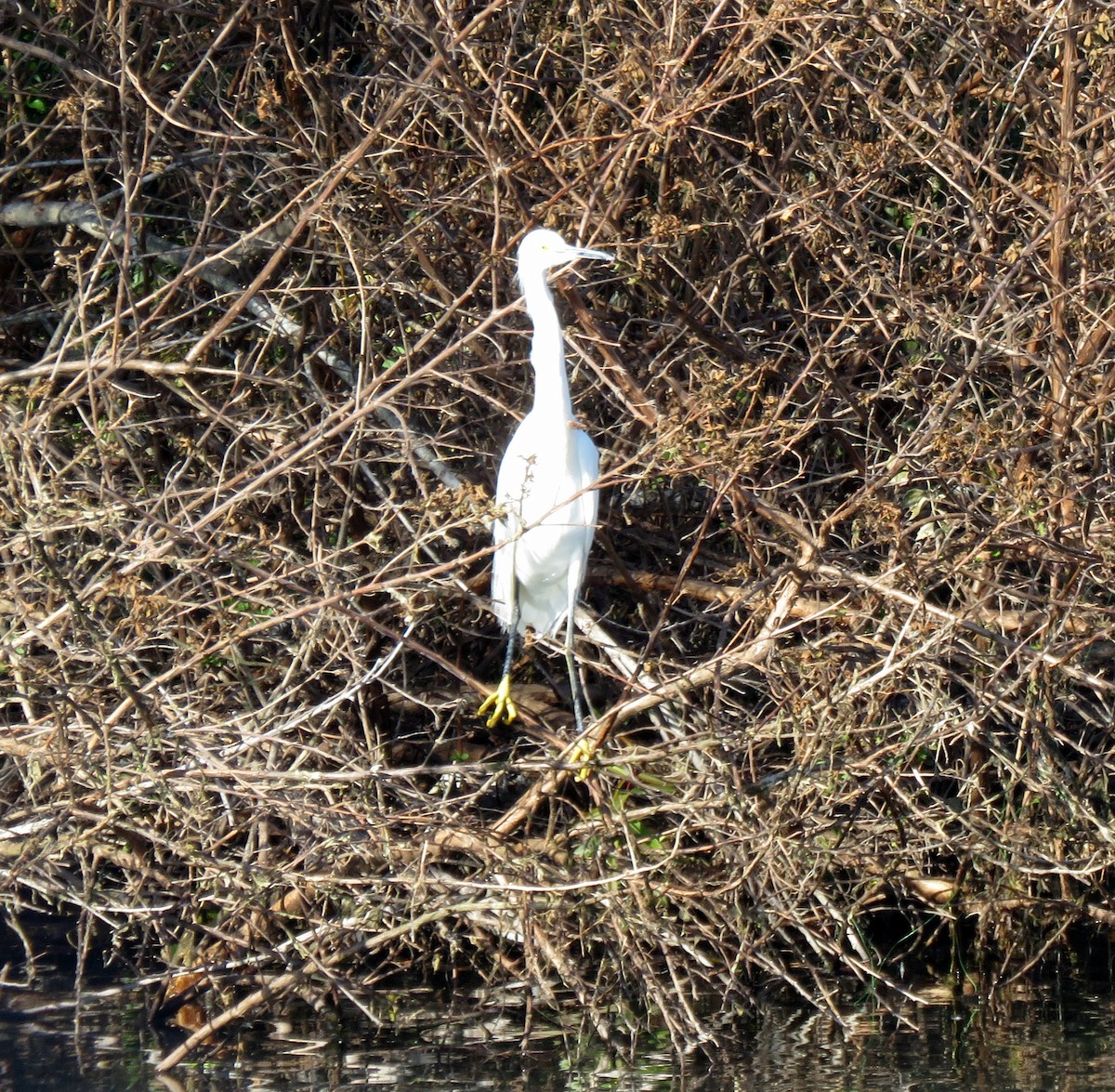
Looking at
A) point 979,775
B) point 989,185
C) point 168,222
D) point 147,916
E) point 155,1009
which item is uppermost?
point 989,185

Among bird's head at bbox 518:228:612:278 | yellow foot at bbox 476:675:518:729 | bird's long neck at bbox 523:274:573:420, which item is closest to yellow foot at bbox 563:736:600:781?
yellow foot at bbox 476:675:518:729

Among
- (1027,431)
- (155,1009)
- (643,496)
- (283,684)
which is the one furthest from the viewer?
(643,496)

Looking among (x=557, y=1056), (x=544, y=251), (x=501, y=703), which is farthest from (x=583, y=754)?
(x=544, y=251)

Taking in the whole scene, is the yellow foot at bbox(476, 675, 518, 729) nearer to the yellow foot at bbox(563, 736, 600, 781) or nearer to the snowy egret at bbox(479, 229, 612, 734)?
the snowy egret at bbox(479, 229, 612, 734)

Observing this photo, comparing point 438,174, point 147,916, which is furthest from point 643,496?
point 147,916

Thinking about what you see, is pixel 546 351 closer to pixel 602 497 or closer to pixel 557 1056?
pixel 602 497

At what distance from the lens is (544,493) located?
4520 mm

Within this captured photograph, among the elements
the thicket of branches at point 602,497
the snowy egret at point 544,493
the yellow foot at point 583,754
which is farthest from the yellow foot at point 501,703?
the yellow foot at point 583,754

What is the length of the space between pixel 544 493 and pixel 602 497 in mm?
755

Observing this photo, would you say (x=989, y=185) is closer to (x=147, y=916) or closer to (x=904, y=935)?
(x=904, y=935)

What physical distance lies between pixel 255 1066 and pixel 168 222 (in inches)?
114

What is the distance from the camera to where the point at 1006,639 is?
407 cm

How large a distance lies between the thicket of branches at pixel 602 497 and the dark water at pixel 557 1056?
0.58 ft

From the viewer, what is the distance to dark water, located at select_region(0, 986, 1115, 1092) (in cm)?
395
